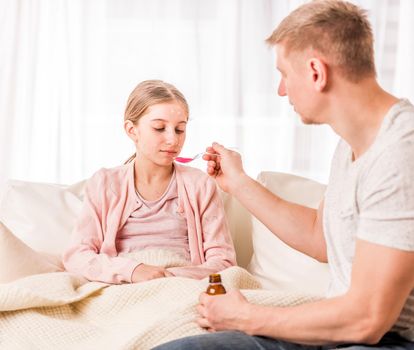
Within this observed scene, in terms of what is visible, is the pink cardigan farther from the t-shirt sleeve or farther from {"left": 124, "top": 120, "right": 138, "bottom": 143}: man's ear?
the t-shirt sleeve

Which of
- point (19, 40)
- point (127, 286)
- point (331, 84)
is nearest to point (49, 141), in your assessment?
point (19, 40)

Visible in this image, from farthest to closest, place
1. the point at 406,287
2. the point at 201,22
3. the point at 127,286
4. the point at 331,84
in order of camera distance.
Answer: the point at 201,22
the point at 127,286
the point at 331,84
the point at 406,287

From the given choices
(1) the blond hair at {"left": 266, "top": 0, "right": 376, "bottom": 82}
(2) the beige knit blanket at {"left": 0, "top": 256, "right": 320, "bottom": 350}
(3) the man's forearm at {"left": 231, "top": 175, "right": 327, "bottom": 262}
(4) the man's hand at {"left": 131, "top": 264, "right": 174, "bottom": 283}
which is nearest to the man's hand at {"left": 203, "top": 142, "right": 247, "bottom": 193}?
(3) the man's forearm at {"left": 231, "top": 175, "right": 327, "bottom": 262}

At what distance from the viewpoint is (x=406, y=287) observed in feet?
4.42

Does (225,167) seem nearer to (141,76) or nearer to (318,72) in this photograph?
(318,72)

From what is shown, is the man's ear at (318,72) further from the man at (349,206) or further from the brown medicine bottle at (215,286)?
the brown medicine bottle at (215,286)

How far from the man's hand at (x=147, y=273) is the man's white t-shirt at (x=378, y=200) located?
701 millimetres

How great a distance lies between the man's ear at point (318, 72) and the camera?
1455 millimetres

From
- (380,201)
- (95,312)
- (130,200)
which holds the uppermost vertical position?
(380,201)

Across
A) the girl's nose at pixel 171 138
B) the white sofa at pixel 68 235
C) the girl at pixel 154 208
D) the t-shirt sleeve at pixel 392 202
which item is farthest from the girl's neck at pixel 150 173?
the t-shirt sleeve at pixel 392 202

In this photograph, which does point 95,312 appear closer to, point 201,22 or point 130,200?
point 130,200

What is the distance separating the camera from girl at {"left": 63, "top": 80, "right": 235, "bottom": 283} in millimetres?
2309

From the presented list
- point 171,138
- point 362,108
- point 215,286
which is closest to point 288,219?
point 215,286

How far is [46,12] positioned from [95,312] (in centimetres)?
158
